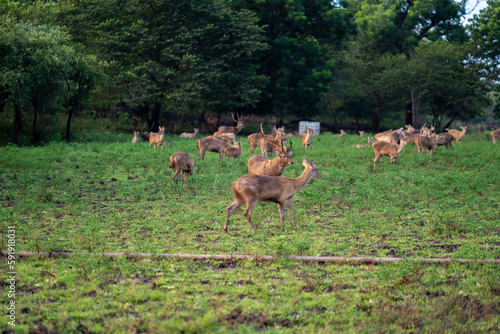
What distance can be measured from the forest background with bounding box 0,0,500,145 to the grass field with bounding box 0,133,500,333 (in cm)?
982

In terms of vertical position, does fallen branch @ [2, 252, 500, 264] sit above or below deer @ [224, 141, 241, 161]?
below

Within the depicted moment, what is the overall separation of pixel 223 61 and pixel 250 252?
26821 millimetres

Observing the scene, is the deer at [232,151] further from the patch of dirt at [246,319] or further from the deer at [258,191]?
the patch of dirt at [246,319]

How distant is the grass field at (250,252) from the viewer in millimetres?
5098

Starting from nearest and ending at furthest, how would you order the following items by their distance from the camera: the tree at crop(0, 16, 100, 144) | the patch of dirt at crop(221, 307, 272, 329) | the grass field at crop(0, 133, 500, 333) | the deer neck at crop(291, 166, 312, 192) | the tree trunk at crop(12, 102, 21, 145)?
the patch of dirt at crop(221, 307, 272, 329) → the grass field at crop(0, 133, 500, 333) → the deer neck at crop(291, 166, 312, 192) → the tree at crop(0, 16, 100, 144) → the tree trunk at crop(12, 102, 21, 145)

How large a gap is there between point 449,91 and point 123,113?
79.0 feet

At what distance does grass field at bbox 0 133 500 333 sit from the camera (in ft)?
16.7

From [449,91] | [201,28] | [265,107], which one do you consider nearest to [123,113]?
[201,28]

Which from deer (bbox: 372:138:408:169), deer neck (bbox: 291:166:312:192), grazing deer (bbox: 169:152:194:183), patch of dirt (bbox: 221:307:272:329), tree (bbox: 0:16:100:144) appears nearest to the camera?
patch of dirt (bbox: 221:307:272:329)

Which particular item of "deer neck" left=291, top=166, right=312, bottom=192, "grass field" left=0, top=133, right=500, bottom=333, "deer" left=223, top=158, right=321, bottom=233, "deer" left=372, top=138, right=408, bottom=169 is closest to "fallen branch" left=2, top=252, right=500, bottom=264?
"grass field" left=0, top=133, right=500, bottom=333

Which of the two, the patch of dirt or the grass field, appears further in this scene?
the grass field

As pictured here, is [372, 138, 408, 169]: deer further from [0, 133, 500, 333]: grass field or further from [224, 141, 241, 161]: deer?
[224, 141, 241, 161]: deer

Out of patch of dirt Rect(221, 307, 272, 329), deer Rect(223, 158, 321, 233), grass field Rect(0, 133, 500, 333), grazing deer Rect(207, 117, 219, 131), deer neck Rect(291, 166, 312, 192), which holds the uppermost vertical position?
grazing deer Rect(207, 117, 219, 131)

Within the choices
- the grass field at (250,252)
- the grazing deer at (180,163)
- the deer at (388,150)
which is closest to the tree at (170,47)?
the deer at (388,150)
